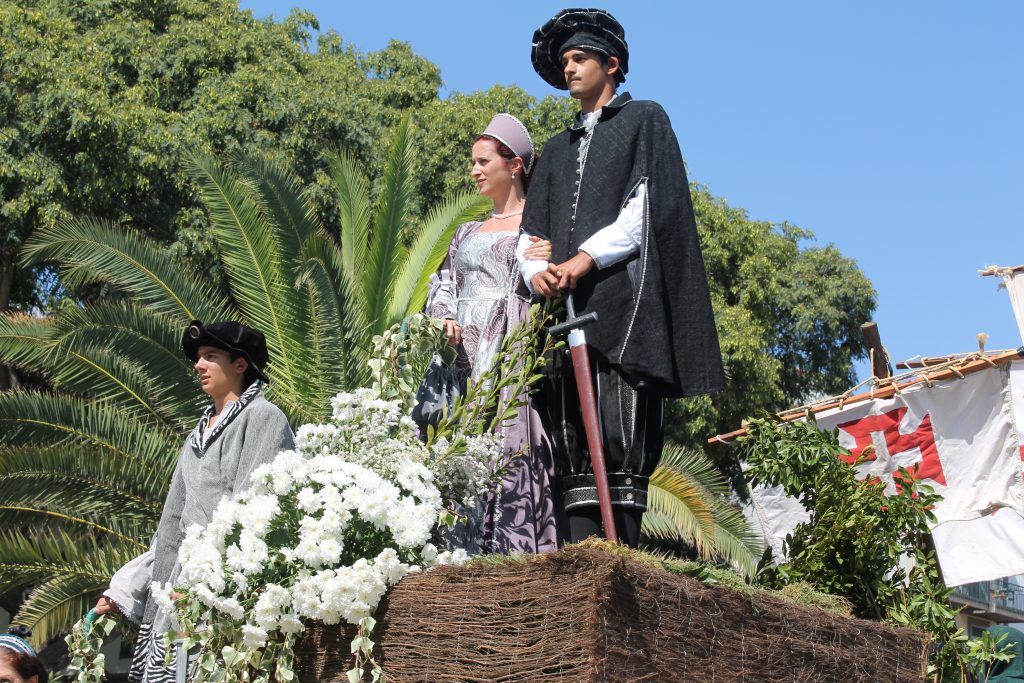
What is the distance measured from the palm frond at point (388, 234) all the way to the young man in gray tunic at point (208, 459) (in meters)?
6.55

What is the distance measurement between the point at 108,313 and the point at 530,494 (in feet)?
24.7

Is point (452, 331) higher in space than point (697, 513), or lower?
lower

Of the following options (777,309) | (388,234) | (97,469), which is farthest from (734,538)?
(777,309)

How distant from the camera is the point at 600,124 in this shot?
4719 millimetres

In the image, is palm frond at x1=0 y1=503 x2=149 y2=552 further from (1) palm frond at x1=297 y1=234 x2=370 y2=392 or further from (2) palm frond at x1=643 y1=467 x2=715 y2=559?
(2) palm frond at x1=643 y1=467 x2=715 y2=559

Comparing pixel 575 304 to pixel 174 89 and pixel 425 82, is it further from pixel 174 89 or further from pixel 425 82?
pixel 425 82

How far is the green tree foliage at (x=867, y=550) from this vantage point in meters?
4.73

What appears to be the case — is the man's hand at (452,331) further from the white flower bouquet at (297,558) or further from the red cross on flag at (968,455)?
the red cross on flag at (968,455)

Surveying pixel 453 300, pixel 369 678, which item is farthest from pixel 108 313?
pixel 369 678

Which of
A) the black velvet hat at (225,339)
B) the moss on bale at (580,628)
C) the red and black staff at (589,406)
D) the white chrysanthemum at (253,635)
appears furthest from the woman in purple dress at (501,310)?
the white chrysanthemum at (253,635)

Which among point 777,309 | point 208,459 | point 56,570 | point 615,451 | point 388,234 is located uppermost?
point 777,309

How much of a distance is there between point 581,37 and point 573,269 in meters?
0.97

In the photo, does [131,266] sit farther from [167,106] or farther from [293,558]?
[167,106]

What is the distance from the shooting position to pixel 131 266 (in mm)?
11945
